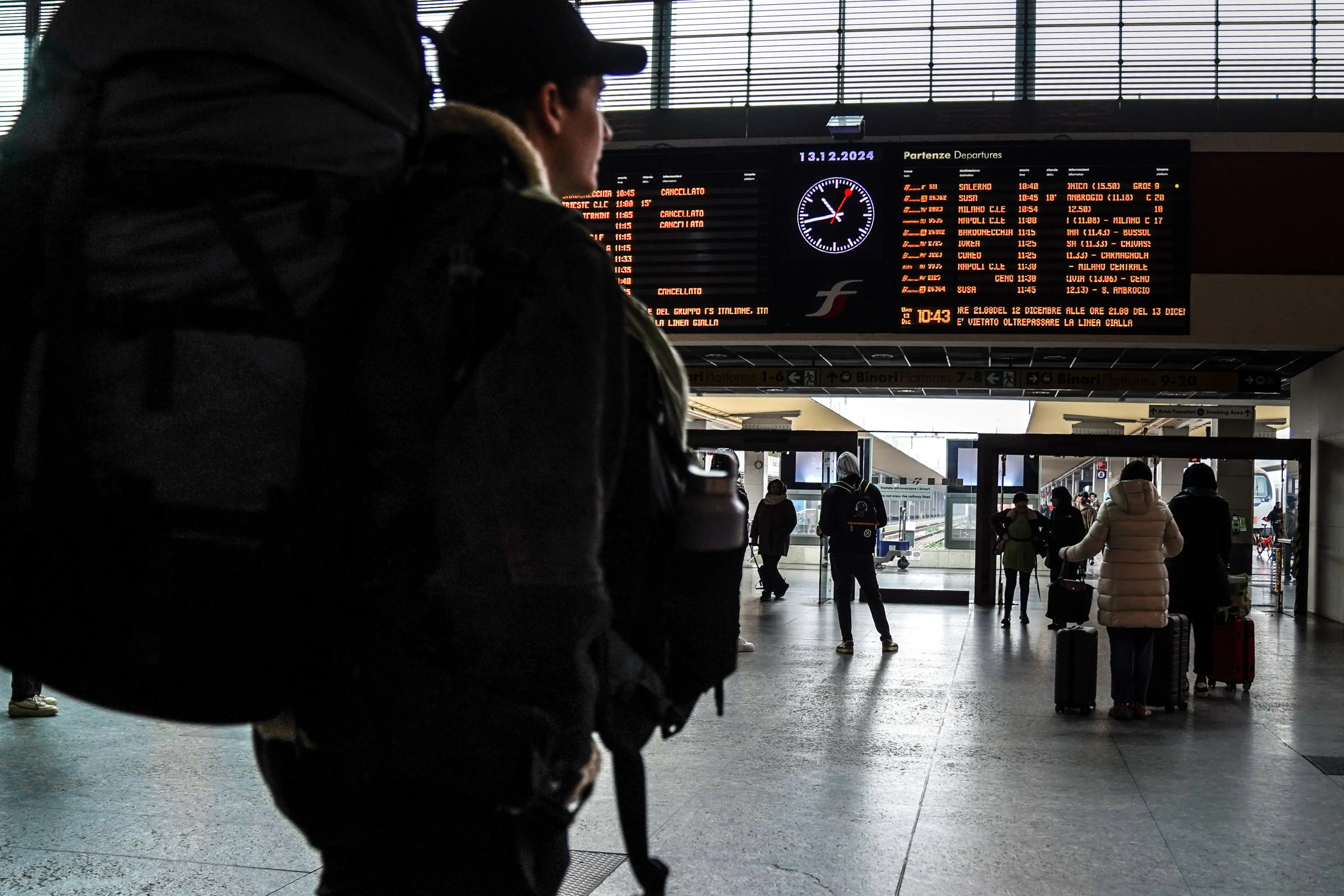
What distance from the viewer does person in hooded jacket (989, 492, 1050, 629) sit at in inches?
575

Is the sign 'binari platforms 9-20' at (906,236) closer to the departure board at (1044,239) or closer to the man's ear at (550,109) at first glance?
the departure board at (1044,239)

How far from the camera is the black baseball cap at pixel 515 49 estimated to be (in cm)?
147

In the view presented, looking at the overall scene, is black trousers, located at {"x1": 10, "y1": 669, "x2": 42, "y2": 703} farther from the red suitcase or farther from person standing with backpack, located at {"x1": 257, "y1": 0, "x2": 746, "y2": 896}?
the red suitcase

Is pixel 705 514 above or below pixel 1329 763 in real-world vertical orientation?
above

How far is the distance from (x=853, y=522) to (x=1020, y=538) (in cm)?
505

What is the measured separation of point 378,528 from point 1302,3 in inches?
504

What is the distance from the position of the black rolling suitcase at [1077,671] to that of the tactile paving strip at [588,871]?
4.17 metres

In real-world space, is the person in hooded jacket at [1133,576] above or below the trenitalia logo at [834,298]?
below

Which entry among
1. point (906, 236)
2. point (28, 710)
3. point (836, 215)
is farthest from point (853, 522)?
point (28, 710)

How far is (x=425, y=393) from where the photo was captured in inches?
46.7

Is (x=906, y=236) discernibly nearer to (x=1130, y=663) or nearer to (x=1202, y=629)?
(x=1202, y=629)

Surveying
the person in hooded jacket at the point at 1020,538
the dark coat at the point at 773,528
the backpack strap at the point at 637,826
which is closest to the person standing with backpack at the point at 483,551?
the backpack strap at the point at 637,826

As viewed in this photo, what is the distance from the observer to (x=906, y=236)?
10766mm

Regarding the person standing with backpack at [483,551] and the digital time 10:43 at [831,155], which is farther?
the digital time 10:43 at [831,155]
